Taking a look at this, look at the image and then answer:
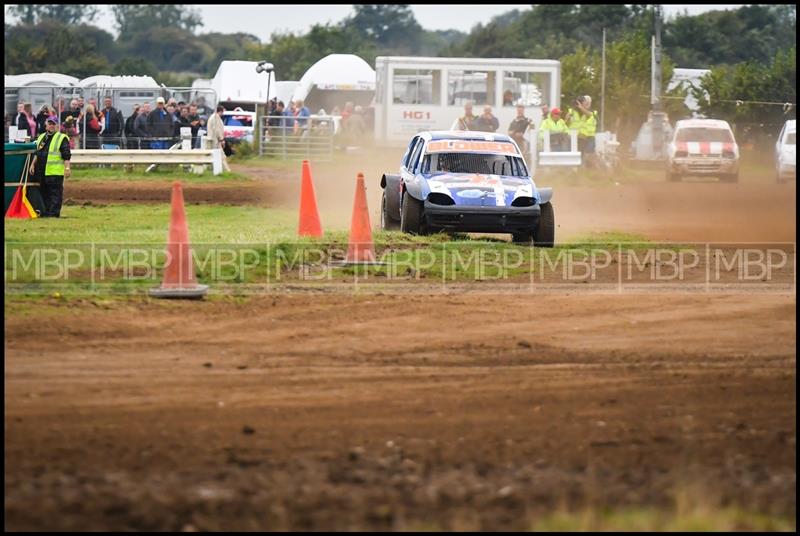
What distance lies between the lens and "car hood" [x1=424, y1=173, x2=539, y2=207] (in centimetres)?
1628

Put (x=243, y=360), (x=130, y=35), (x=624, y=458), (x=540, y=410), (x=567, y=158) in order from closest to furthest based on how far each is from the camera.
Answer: (x=624, y=458)
(x=540, y=410)
(x=243, y=360)
(x=567, y=158)
(x=130, y=35)

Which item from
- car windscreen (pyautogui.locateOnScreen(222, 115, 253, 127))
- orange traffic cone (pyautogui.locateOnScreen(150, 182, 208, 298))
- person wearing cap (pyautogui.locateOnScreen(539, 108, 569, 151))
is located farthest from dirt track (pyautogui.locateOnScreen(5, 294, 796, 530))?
car windscreen (pyautogui.locateOnScreen(222, 115, 253, 127))

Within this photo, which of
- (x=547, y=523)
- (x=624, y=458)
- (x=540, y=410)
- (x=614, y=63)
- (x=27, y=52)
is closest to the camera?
(x=547, y=523)

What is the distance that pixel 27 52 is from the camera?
8025 cm

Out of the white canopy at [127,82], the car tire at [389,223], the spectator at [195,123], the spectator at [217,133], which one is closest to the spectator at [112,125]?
the spectator at [195,123]

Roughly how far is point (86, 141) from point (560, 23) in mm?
67209

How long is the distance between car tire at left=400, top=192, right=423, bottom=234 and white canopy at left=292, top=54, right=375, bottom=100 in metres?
34.8

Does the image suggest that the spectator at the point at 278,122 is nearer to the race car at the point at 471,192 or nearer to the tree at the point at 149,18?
the race car at the point at 471,192

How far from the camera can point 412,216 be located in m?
16.6

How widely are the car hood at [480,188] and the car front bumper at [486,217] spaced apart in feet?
0.34

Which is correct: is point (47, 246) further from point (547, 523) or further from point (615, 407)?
point (547, 523)

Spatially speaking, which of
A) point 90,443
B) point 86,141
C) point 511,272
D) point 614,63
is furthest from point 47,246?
A: point 614,63

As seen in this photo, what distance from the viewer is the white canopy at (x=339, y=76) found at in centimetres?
5103

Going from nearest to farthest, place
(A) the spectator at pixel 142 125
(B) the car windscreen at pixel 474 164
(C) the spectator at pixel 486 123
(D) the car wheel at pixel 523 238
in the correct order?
1. (D) the car wheel at pixel 523 238
2. (B) the car windscreen at pixel 474 164
3. (C) the spectator at pixel 486 123
4. (A) the spectator at pixel 142 125
